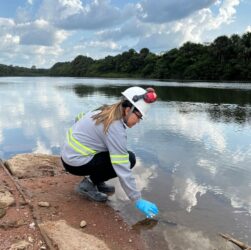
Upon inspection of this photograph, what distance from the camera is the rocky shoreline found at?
3.09 m

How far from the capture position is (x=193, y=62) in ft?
227

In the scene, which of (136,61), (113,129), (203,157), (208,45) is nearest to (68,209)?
(113,129)

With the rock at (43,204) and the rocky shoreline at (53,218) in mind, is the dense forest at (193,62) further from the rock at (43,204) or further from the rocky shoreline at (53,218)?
the rock at (43,204)

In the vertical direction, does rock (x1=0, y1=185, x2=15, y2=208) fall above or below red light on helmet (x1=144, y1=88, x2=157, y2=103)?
below

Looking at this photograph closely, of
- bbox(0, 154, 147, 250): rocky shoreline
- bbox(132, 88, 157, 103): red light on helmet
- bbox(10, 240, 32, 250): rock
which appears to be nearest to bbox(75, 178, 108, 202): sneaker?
bbox(0, 154, 147, 250): rocky shoreline

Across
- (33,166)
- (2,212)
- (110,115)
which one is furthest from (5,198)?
(110,115)

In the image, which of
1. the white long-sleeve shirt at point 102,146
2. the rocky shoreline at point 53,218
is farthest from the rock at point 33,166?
the white long-sleeve shirt at point 102,146

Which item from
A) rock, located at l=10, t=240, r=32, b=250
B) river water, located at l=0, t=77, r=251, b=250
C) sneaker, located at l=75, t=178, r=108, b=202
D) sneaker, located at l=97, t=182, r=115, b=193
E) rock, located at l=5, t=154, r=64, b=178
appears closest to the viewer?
rock, located at l=10, t=240, r=32, b=250

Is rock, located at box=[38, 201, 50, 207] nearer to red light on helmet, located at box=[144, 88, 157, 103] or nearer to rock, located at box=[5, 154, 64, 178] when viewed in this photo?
rock, located at box=[5, 154, 64, 178]

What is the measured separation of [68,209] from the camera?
3852 mm

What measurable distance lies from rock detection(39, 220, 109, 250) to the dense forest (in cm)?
5529

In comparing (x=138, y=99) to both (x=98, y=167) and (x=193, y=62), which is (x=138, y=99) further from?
(x=193, y=62)

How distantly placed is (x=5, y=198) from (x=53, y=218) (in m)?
0.66

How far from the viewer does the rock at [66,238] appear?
119 inches
